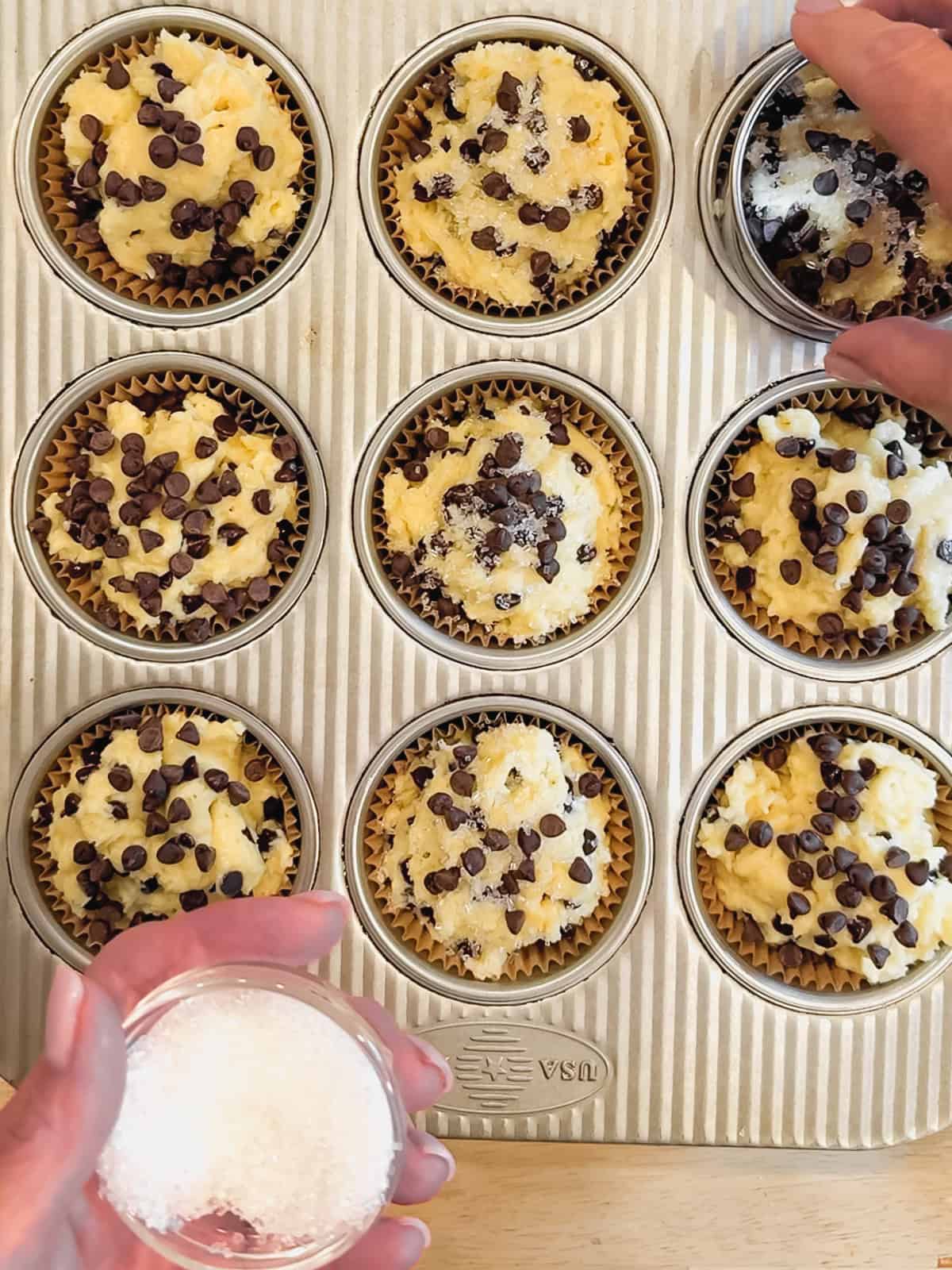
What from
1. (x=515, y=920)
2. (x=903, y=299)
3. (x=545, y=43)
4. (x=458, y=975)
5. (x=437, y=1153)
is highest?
(x=545, y=43)

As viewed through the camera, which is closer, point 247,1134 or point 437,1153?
point 247,1134

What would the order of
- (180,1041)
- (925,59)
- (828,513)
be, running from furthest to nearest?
(828,513)
(925,59)
(180,1041)

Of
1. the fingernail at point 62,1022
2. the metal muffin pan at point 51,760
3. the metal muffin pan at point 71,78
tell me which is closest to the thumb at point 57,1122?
the fingernail at point 62,1022

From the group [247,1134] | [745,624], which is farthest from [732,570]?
[247,1134]

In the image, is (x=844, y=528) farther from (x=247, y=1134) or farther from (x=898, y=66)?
(x=247, y=1134)

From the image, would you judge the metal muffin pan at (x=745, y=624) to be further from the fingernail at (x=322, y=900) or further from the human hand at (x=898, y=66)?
the fingernail at (x=322, y=900)

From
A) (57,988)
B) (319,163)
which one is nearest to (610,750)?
(57,988)

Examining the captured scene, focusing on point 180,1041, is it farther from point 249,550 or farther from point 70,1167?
point 249,550
